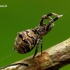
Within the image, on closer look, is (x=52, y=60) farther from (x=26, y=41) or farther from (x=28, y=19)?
(x=28, y=19)

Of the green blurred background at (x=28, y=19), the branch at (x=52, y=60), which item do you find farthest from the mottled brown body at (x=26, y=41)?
the green blurred background at (x=28, y=19)

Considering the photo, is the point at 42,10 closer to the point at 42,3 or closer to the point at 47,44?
the point at 42,3

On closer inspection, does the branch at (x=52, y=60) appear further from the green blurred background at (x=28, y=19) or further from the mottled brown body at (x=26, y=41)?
the green blurred background at (x=28, y=19)

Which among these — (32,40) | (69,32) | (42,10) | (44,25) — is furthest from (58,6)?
(32,40)

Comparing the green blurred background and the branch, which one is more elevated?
the green blurred background

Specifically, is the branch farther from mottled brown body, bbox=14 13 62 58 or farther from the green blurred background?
the green blurred background

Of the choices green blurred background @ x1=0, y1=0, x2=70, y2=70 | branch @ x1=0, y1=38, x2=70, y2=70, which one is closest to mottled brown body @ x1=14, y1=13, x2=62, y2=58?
branch @ x1=0, y1=38, x2=70, y2=70

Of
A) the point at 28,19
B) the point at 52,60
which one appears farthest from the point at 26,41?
the point at 28,19
